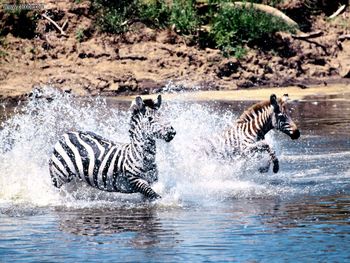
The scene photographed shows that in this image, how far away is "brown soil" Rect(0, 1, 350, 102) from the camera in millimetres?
27469

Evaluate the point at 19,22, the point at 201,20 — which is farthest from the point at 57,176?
the point at 201,20

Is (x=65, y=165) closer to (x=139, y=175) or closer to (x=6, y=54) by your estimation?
(x=139, y=175)

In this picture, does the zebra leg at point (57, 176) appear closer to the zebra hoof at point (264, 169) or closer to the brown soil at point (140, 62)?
the zebra hoof at point (264, 169)

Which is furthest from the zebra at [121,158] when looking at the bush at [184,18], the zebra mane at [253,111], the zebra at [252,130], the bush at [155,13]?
the bush at [155,13]

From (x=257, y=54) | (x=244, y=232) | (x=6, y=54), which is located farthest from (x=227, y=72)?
(x=244, y=232)

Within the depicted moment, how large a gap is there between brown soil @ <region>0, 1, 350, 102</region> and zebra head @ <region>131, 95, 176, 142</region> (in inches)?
571

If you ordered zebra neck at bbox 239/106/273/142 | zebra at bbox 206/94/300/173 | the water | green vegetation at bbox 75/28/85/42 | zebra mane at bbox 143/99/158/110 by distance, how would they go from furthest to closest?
green vegetation at bbox 75/28/85/42
zebra neck at bbox 239/106/273/142
zebra at bbox 206/94/300/173
zebra mane at bbox 143/99/158/110
the water

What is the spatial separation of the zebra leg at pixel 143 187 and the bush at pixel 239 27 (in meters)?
17.0

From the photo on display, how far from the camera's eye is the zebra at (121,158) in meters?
12.4

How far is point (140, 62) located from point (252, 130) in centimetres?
1385

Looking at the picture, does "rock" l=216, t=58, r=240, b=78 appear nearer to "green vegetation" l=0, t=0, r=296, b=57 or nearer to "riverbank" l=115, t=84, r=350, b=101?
"green vegetation" l=0, t=0, r=296, b=57

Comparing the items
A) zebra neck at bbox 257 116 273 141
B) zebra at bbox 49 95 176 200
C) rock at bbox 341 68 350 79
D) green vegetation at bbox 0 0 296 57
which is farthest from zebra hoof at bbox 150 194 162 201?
rock at bbox 341 68 350 79

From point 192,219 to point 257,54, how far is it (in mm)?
18711

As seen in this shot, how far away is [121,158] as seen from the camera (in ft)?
41.3
